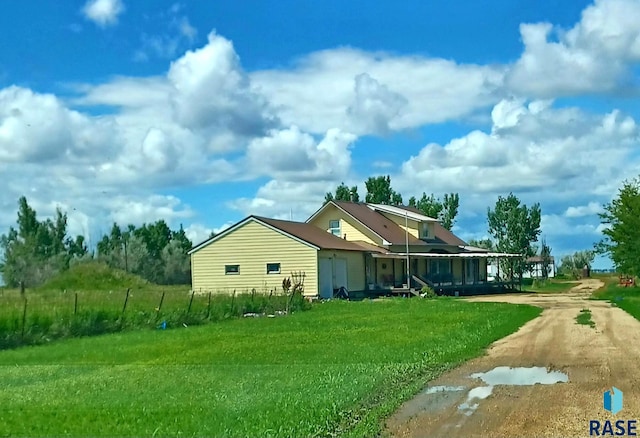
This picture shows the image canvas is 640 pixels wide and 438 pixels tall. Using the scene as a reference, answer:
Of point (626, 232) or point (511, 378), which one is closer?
point (511, 378)

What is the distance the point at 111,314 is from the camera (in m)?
25.5

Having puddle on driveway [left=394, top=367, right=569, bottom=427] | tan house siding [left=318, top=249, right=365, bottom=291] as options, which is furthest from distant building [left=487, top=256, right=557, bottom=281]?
puddle on driveway [left=394, top=367, right=569, bottom=427]

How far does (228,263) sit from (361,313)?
52.3 feet

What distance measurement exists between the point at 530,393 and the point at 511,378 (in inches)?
67.0

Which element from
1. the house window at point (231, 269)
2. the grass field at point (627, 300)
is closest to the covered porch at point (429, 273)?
the house window at point (231, 269)

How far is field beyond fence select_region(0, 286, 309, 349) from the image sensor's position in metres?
22.1

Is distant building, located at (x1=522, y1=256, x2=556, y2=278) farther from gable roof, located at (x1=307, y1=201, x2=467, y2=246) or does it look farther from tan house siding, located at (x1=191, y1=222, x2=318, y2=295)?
A: tan house siding, located at (x1=191, y1=222, x2=318, y2=295)

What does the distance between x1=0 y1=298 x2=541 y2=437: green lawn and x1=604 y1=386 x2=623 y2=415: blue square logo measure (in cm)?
266

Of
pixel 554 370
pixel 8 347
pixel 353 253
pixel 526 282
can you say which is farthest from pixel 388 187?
pixel 554 370

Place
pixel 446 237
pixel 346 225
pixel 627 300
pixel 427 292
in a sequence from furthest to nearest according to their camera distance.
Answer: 1. pixel 446 237
2. pixel 346 225
3. pixel 427 292
4. pixel 627 300

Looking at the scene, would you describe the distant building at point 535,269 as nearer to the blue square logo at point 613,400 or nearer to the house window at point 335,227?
the house window at point 335,227

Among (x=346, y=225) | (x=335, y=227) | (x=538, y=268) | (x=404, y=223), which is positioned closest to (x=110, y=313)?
(x=346, y=225)

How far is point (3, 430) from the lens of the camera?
1038 centimetres

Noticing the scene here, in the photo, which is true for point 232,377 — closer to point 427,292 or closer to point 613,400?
point 613,400
